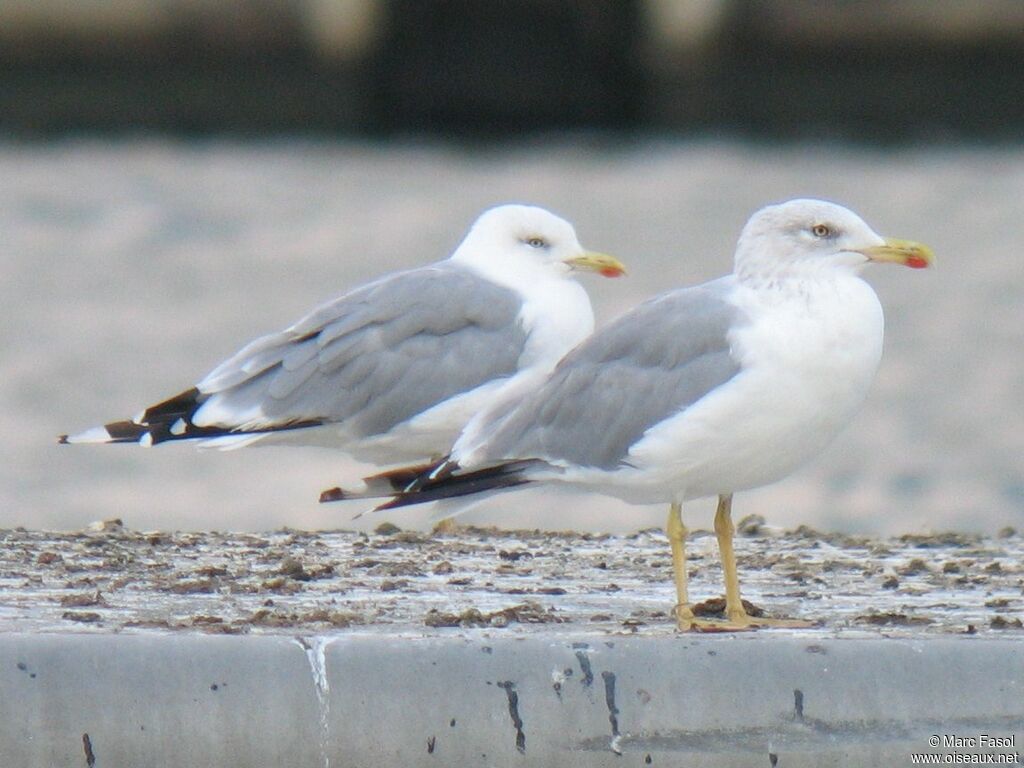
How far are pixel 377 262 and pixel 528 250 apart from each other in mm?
17657

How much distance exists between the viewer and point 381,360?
21.5ft

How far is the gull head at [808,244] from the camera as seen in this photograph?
15.6 ft

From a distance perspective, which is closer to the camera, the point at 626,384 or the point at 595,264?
the point at 626,384

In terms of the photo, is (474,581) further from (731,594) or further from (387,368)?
(387,368)

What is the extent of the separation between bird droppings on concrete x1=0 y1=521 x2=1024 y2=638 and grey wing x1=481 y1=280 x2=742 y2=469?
12.5 inches

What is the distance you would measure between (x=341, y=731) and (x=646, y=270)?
19.5m

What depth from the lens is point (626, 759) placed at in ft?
11.8

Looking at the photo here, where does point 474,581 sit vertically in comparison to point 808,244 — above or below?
below

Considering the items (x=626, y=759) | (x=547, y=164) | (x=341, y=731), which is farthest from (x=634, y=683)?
(x=547, y=164)

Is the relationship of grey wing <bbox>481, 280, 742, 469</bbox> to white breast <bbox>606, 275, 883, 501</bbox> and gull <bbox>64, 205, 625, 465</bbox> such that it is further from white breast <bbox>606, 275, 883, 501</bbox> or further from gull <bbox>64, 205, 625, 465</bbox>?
gull <bbox>64, 205, 625, 465</bbox>

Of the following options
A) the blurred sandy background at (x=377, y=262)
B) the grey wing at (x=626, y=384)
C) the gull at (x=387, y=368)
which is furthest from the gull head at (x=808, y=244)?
the blurred sandy background at (x=377, y=262)

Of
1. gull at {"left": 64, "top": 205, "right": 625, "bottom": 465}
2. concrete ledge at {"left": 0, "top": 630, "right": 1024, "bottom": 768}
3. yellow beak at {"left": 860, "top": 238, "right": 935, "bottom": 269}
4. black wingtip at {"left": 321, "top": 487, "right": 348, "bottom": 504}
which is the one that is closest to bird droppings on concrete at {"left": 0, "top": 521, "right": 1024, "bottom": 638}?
black wingtip at {"left": 321, "top": 487, "right": 348, "bottom": 504}

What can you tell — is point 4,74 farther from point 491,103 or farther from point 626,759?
point 626,759

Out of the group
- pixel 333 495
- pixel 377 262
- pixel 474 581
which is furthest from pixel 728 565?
pixel 377 262
